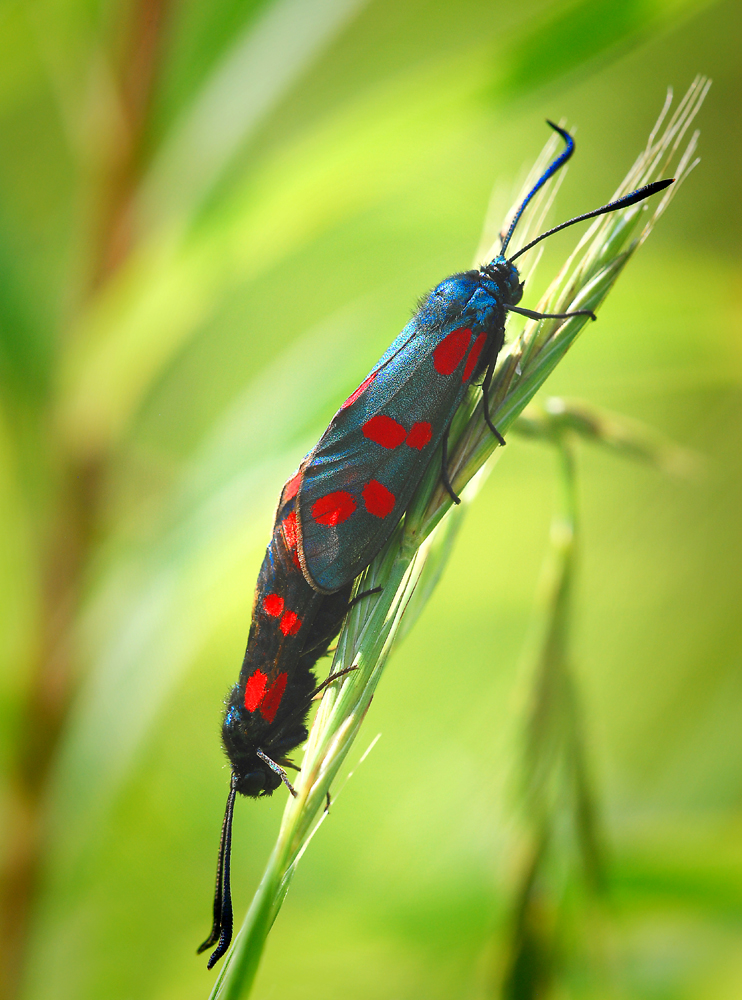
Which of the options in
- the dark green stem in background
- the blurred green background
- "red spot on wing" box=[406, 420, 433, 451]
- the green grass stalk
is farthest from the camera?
the blurred green background

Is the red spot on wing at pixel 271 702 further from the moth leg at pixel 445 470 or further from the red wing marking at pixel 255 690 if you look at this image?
the moth leg at pixel 445 470

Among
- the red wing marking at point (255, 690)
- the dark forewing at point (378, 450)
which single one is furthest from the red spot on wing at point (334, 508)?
the red wing marking at point (255, 690)

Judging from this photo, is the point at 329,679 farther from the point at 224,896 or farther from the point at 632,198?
the point at 632,198

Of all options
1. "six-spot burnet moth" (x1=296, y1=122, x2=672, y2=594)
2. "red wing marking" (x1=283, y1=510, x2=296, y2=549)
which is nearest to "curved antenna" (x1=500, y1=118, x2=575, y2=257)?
"six-spot burnet moth" (x1=296, y1=122, x2=672, y2=594)

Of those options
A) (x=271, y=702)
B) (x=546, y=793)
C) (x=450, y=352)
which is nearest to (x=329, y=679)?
(x=271, y=702)

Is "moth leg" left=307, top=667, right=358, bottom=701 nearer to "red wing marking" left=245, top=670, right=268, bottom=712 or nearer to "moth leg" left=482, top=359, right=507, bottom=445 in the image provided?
"red wing marking" left=245, top=670, right=268, bottom=712

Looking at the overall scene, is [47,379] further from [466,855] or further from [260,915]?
[466,855]

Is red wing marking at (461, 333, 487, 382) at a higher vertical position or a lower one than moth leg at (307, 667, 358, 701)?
higher
